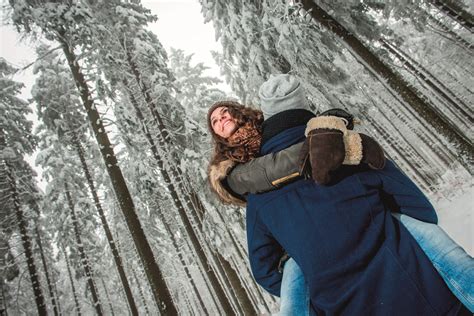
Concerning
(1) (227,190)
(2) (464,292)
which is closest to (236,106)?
(1) (227,190)

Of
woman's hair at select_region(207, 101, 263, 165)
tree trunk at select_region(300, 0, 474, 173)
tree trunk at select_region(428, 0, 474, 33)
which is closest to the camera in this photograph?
woman's hair at select_region(207, 101, 263, 165)

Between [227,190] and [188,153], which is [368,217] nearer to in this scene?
[227,190]

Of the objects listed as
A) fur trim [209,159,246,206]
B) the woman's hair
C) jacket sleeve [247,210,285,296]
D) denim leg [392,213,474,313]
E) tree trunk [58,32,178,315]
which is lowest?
denim leg [392,213,474,313]

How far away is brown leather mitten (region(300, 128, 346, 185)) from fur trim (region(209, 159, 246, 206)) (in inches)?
29.4

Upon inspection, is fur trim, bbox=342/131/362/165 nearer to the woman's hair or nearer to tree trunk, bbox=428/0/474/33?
the woman's hair

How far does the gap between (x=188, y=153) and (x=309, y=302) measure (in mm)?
12569

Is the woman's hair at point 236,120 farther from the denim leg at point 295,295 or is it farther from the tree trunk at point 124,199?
the tree trunk at point 124,199

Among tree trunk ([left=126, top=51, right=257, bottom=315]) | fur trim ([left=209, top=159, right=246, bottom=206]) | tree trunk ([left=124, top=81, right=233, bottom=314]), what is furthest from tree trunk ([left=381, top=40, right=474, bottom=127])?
fur trim ([left=209, top=159, right=246, bottom=206])

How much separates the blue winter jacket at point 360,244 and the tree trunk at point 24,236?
60.5 feet

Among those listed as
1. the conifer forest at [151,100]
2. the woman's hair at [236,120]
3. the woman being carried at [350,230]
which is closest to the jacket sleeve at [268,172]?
the woman being carried at [350,230]

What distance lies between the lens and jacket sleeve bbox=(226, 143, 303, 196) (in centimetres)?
193

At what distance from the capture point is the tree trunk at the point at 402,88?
28.9 ft

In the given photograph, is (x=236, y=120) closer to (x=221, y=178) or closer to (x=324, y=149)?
(x=221, y=178)

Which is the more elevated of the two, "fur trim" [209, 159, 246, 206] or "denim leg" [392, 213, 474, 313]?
"fur trim" [209, 159, 246, 206]
